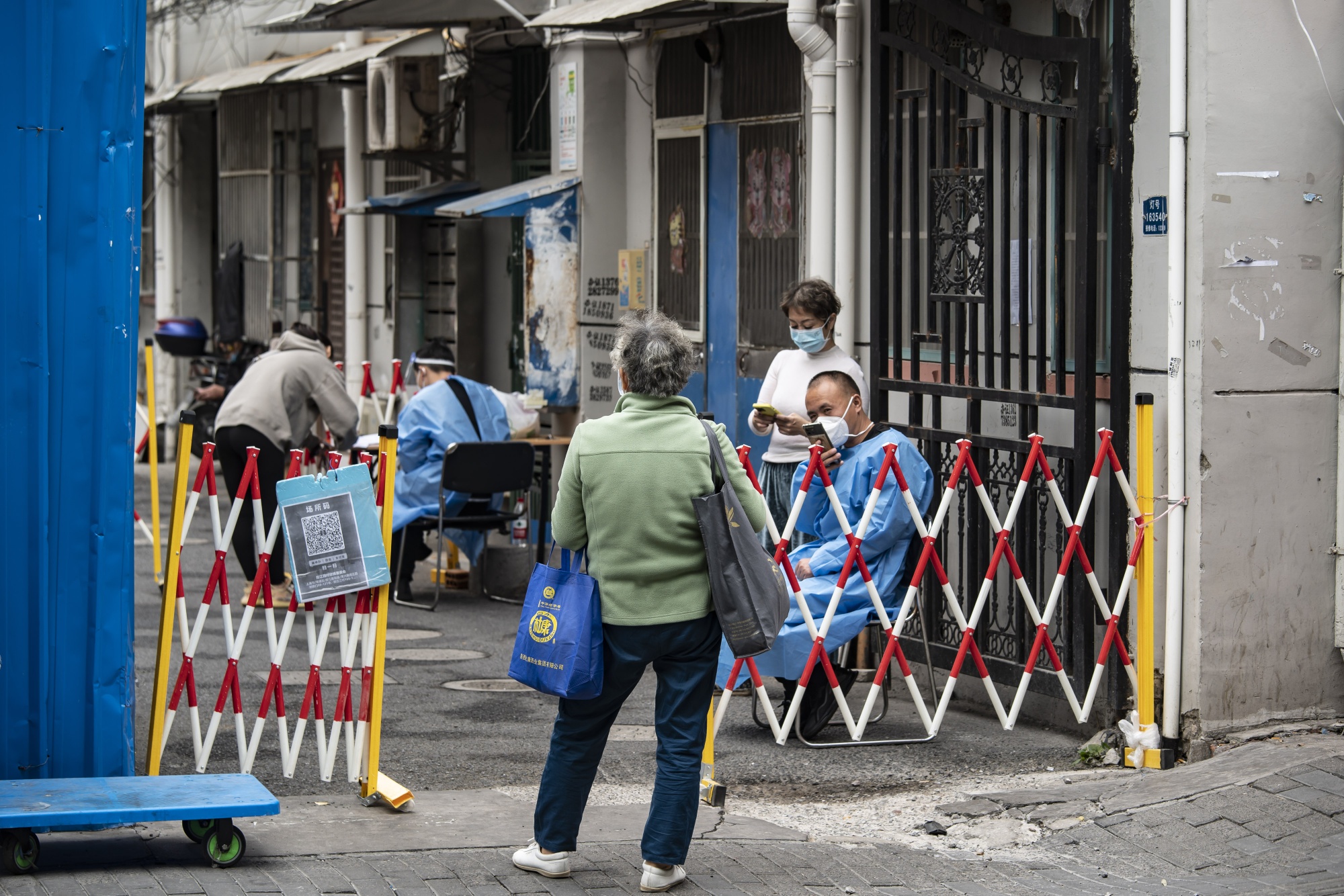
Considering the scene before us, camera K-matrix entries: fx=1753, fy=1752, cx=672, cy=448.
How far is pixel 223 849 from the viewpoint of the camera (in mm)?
5125

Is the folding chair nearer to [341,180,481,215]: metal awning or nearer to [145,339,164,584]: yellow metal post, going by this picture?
[145,339,164,584]: yellow metal post

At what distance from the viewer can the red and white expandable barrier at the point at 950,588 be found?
266 inches

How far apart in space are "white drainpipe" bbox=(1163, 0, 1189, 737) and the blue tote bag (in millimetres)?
2571

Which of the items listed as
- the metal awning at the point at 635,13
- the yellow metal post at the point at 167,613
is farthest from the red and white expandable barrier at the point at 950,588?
the metal awning at the point at 635,13

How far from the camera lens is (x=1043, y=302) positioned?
7203 millimetres

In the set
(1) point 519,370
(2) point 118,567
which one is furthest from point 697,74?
(2) point 118,567

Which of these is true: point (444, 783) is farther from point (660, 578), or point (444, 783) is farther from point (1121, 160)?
point (1121, 160)

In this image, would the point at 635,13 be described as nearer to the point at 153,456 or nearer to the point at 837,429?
the point at 837,429

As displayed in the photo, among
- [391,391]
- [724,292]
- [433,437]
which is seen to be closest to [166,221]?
[391,391]

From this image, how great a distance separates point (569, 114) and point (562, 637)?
749cm

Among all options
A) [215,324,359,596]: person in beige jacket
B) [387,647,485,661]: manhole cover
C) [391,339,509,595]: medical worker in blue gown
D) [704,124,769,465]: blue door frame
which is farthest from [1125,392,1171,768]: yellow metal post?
[215,324,359,596]: person in beige jacket

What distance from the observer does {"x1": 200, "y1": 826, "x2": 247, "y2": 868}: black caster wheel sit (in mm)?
5109

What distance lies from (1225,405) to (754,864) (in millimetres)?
2584

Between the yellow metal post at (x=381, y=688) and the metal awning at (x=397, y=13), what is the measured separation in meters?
6.82
